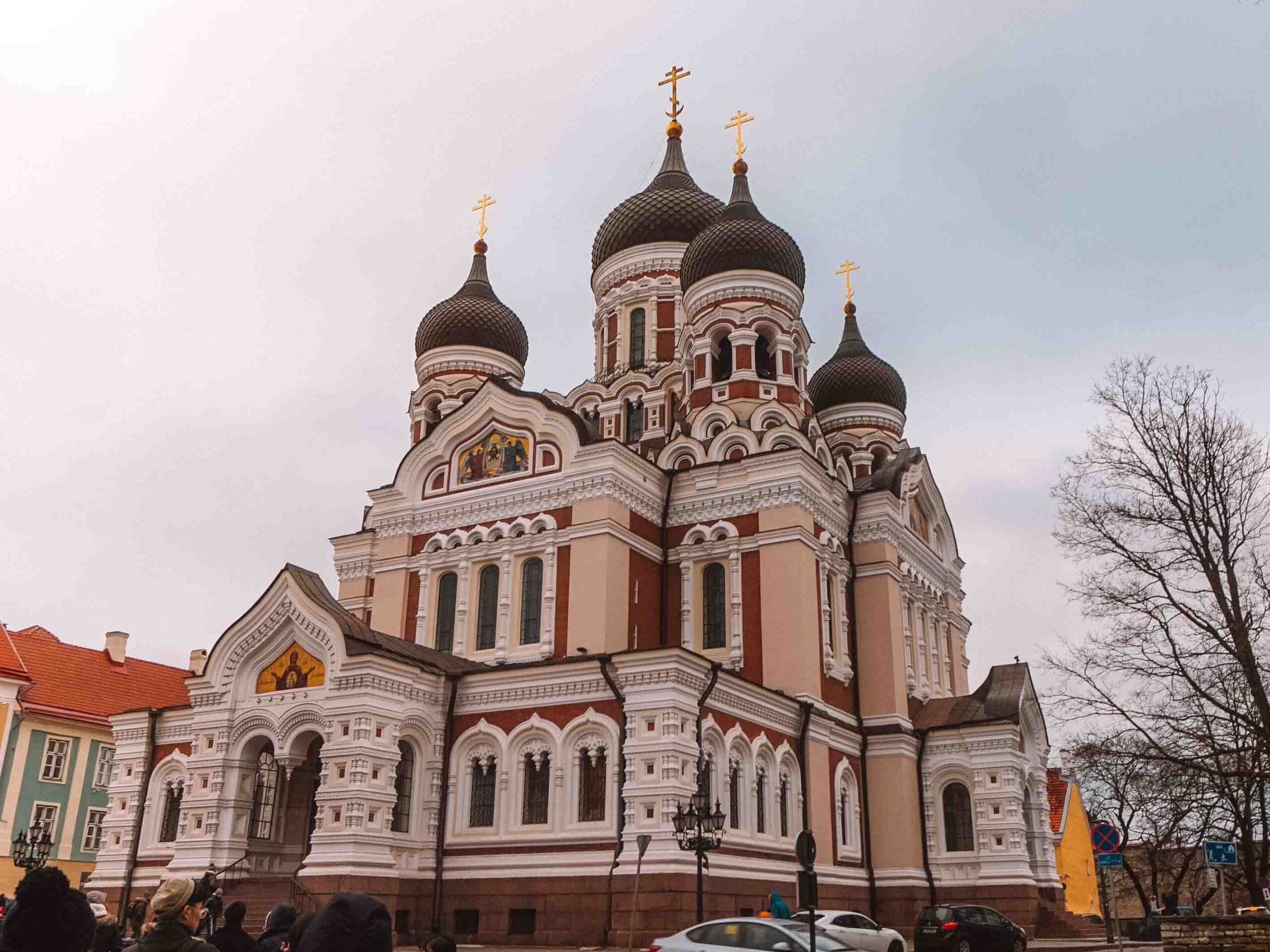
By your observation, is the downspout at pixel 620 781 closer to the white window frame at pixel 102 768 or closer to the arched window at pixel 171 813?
the arched window at pixel 171 813

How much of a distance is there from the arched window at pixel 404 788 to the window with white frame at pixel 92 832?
1654 centimetres

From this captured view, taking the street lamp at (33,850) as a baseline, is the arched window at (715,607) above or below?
above

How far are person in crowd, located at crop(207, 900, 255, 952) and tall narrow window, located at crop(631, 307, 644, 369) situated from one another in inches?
1094

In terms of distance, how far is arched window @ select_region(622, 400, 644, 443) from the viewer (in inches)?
1266

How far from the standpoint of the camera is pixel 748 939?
13180mm

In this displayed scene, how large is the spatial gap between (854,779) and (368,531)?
1287 cm

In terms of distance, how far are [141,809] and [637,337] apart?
17.8 m

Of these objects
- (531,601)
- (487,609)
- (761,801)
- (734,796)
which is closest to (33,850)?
(487,609)

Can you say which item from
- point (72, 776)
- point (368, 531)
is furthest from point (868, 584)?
point (72, 776)

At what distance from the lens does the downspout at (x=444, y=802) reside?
68.7 feet

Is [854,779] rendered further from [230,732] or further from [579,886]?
Result: [230,732]

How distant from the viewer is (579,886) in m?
20.0

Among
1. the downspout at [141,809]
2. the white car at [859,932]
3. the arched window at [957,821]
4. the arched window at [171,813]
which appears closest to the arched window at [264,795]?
the arched window at [171,813]

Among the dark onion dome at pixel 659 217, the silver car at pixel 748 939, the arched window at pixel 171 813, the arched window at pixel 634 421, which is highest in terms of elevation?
the dark onion dome at pixel 659 217
